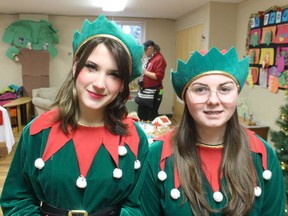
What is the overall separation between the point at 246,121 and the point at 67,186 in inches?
129

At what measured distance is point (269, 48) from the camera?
3539 millimetres

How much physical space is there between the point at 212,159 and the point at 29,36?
19.0ft

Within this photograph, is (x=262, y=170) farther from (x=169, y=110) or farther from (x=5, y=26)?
(x=5, y=26)

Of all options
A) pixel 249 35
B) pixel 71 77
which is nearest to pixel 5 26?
pixel 249 35

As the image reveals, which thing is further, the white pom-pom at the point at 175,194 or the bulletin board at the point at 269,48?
the bulletin board at the point at 269,48

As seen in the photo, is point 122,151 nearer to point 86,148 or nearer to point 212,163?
point 86,148

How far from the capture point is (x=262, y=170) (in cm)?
106

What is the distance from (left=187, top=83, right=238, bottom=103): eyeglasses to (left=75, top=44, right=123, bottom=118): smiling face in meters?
0.29

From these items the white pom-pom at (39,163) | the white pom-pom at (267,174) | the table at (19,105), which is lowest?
the table at (19,105)

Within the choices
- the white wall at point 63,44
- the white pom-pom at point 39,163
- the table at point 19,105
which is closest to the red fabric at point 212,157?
the white pom-pom at point 39,163

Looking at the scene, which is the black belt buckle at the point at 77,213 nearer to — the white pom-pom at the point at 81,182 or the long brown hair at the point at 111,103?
the white pom-pom at the point at 81,182

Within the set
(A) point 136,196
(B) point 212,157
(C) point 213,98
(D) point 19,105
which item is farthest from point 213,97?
(D) point 19,105

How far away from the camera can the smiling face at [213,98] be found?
1005mm

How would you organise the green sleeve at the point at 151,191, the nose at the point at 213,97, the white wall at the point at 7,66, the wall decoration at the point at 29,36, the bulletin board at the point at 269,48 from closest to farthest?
the nose at the point at 213,97, the green sleeve at the point at 151,191, the bulletin board at the point at 269,48, the wall decoration at the point at 29,36, the white wall at the point at 7,66
